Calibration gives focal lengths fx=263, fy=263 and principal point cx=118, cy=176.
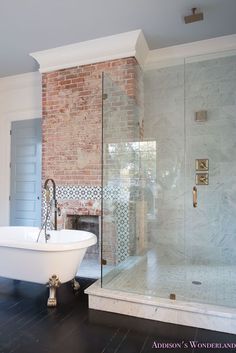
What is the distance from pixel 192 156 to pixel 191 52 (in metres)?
1.43

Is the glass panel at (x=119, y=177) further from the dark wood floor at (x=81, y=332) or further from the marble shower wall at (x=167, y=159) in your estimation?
the dark wood floor at (x=81, y=332)

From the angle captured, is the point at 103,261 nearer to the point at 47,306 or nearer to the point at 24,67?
the point at 47,306

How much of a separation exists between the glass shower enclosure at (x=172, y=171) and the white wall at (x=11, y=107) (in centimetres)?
175

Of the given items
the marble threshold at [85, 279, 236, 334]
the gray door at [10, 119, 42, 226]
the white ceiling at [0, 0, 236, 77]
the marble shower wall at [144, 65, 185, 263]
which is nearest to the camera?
the marble threshold at [85, 279, 236, 334]

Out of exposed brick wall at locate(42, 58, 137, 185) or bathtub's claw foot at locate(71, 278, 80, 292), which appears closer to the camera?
bathtub's claw foot at locate(71, 278, 80, 292)

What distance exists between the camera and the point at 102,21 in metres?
3.06

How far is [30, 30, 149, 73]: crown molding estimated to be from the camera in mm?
3339

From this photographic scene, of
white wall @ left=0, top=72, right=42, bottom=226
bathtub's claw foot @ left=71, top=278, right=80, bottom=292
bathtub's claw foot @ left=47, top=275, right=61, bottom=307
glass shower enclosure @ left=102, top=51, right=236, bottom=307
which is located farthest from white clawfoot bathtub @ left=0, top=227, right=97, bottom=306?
white wall @ left=0, top=72, right=42, bottom=226

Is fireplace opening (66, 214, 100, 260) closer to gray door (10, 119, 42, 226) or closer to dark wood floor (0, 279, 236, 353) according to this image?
gray door (10, 119, 42, 226)

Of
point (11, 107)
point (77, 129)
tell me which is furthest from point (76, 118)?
point (11, 107)

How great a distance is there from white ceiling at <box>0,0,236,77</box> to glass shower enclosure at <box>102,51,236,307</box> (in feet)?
1.32

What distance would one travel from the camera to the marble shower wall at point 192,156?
3.37 m

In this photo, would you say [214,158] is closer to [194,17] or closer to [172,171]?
[172,171]

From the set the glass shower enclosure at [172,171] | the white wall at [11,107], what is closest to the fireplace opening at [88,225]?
the glass shower enclosure at [172,171]
